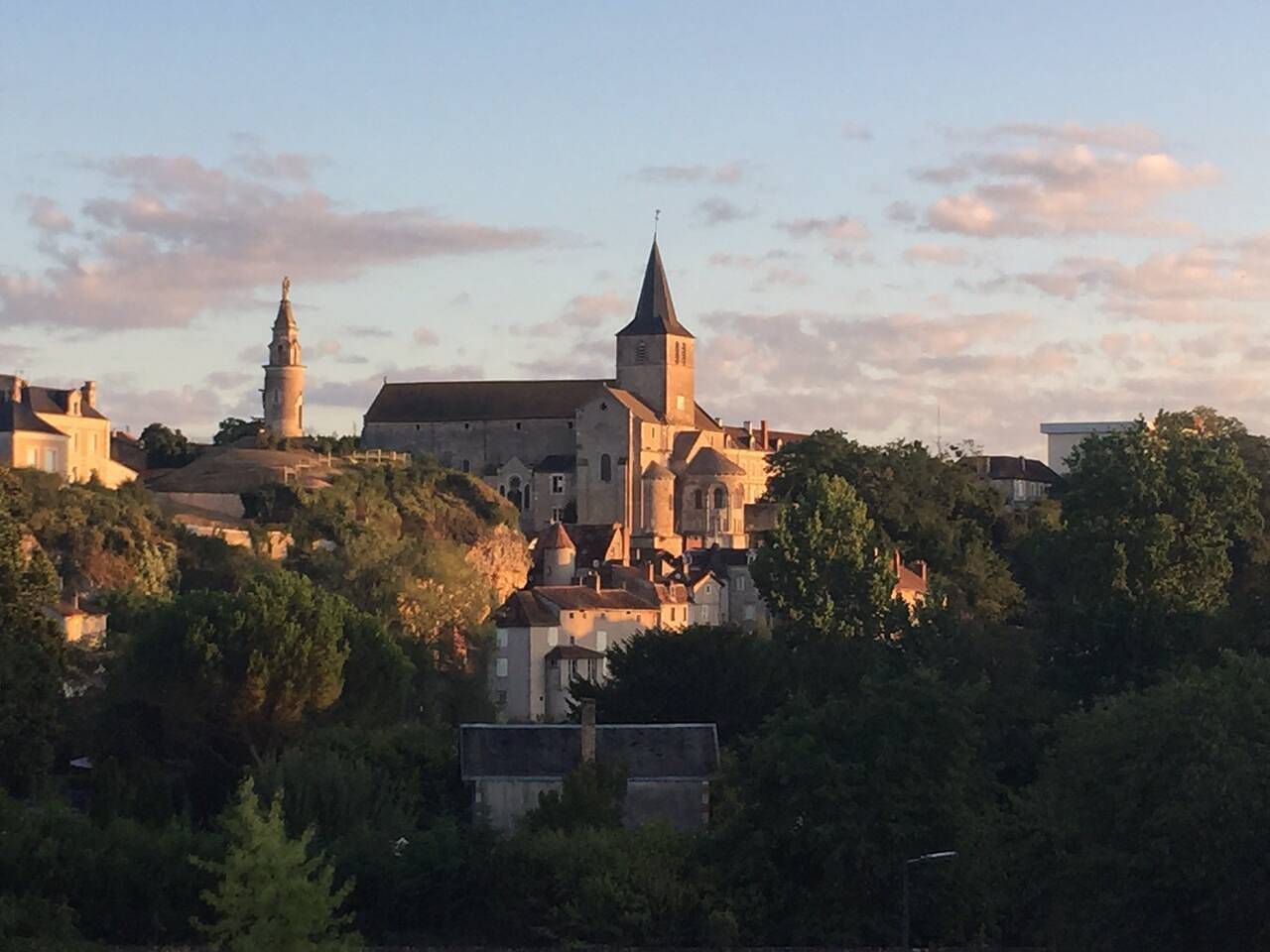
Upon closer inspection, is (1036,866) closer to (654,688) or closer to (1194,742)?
(1194,742)

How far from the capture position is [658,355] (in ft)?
403

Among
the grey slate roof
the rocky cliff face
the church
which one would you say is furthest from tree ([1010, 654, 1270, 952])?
the church

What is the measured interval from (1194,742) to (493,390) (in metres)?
84.4

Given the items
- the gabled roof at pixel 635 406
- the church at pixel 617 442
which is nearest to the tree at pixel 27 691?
the church at pixel 617 442

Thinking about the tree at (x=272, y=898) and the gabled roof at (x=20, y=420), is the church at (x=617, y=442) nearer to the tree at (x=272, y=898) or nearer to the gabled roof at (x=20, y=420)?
the gabled roof at (x=20, y=420)

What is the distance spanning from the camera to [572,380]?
12525 centimetres

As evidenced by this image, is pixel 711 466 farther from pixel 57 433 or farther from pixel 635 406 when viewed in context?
pixel 57 433

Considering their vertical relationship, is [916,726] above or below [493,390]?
below

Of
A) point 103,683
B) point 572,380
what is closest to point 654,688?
point 103,683

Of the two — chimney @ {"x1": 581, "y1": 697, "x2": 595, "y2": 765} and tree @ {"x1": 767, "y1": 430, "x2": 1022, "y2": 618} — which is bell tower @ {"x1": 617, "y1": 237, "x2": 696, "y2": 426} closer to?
tree @ {"x1": 767, "y1": 430, "x2": 1022, "y2": 618}

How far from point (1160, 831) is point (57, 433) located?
179ft

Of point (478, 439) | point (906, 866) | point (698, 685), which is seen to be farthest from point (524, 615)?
point (906, 866)

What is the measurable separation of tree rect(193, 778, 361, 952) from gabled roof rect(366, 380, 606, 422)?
77.0 meters

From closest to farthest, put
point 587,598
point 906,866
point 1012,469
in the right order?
point 906,866
point 587,598
point 1012,469
